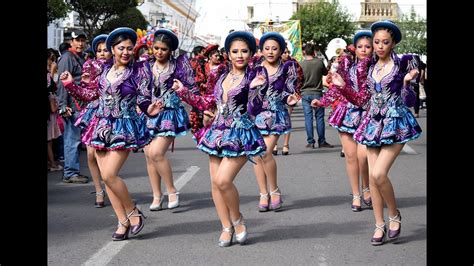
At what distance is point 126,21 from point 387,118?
130 ft

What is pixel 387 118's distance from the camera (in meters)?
8.12

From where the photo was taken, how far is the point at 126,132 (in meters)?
8.40

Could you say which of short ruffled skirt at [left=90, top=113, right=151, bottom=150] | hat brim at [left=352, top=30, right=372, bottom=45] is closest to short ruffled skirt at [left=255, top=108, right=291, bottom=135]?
hat brim at [left=352, top=30, right=372, bottom=45]

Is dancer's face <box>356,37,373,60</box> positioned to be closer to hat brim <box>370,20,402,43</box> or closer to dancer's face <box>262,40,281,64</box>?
dancer's face <box>262,40,281,64</box>

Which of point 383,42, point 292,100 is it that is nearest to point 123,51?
point 292,100

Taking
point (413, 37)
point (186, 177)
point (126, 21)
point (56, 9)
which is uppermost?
point (413, 37)

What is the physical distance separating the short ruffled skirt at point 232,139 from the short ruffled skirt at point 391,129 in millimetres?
977

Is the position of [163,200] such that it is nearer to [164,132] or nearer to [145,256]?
[164,132]

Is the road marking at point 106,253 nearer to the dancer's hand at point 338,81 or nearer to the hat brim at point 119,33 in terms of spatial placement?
the hat brim at point 119,33

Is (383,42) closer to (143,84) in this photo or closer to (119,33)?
(143,84)

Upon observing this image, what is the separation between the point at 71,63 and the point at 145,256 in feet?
17.4

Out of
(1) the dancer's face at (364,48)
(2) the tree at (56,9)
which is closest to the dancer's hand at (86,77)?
(1) the dancer's face at (364,48)

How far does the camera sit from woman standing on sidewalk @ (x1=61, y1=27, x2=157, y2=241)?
832 cm
